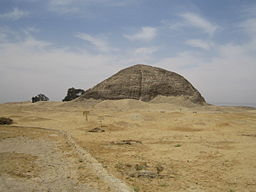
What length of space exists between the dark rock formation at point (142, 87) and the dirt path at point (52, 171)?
44569 millimetres

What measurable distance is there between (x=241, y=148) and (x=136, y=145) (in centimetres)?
Answer: 521

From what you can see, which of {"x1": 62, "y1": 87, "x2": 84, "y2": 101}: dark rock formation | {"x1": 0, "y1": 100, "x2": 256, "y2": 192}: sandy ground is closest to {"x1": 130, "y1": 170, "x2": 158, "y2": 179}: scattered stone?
{"x1": 0, "y1": 100, "x2": 256, "y2": 192}: sandy ground

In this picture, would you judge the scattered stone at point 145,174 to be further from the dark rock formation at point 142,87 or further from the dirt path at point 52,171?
the dark rock formation at point 142,87

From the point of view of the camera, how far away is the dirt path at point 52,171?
6160 mm

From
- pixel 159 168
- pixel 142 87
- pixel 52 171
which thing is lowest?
pixel 159 168

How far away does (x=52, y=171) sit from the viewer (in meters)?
7.54

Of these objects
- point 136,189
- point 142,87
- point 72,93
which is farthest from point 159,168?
point 72,93

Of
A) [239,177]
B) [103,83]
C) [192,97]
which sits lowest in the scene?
[239,177]

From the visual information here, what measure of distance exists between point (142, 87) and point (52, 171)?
49.6 meters

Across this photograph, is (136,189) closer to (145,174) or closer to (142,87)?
(145,174)

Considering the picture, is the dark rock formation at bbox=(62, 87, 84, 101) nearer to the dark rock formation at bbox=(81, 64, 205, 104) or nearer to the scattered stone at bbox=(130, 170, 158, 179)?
the dark rock formation at bbox=(81, 64, 205, 104)

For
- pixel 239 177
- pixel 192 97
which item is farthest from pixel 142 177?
pixel 192 97

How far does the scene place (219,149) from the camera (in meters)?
12.1

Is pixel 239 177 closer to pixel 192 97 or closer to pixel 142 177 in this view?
pixel 142 177
